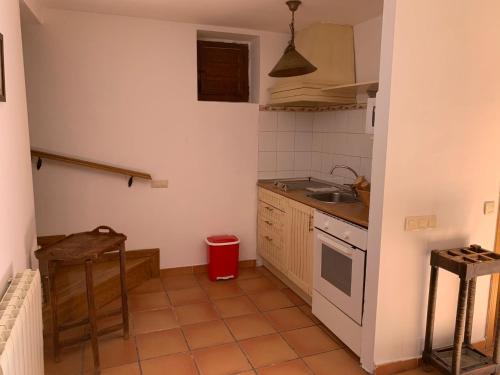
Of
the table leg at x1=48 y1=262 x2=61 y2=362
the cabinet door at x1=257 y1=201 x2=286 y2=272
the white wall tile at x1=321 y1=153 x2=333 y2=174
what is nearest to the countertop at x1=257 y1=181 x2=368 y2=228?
the cabinet door at x1=257 y1=201 x2=286 y2=272

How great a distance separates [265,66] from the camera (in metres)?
3.69

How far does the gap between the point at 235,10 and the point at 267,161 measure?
56.6 inches

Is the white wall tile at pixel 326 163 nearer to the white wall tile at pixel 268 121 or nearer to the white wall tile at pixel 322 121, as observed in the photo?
the white wall tile at pixel 322 121

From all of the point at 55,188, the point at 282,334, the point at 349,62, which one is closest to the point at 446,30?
the point at 349,62

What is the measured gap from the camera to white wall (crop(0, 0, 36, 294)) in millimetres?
1639

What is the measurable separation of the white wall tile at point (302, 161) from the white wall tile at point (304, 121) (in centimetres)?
25

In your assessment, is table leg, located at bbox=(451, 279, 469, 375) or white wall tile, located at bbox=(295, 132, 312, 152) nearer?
table leg, located at bbox=(451, 279, 469, 375)

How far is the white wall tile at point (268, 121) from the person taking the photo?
3.76 meters

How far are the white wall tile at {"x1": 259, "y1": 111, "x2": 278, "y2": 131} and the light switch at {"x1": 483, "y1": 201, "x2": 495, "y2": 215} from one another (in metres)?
2.04

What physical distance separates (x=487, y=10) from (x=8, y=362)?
2.72m

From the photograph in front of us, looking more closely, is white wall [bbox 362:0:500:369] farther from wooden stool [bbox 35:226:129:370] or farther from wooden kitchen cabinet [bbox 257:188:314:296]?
wooden stool [bbox 35:226:129:370]

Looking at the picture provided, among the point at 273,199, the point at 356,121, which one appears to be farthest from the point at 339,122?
the point at 273,199

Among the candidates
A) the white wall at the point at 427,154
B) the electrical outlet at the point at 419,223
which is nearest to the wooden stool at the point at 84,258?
the white wall at the point at 427,154

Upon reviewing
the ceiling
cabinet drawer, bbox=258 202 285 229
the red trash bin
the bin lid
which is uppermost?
the ceiling
